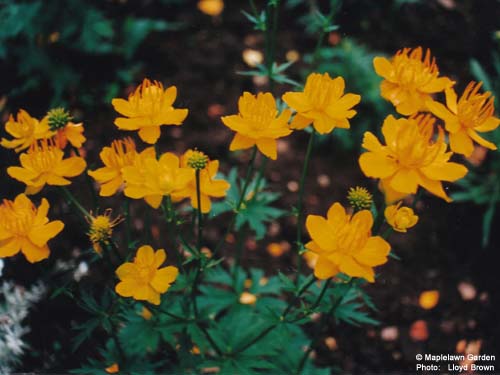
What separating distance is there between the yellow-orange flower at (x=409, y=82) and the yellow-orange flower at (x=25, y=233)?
99 cm

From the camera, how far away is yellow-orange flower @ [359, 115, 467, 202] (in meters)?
1.26

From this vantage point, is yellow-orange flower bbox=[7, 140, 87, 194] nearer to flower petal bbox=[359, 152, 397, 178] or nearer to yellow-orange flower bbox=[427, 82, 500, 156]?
flower petal bbox=[359, 152, 397, 178]

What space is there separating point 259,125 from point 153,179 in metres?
0.33

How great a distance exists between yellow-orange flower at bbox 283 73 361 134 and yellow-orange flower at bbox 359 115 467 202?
0.48 feet

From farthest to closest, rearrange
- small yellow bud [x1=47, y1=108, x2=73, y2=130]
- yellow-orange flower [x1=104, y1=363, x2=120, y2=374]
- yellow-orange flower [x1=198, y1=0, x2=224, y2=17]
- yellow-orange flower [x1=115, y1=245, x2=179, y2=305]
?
1. yellow-orange flower [x1=198, y1=0, x2=224, y2=17]
2. yellow-orange flower [x1=104, y1=363, x2=120, y2=374]
3. small yellow bud [x1=47, y1=108, x2=73, y2=130]
4. yellow-orange flower [x1=115, y1=245, x2=179, y2=305]

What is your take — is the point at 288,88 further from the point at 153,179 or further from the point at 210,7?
the point at 153,179

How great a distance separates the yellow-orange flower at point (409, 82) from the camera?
4.73 ft

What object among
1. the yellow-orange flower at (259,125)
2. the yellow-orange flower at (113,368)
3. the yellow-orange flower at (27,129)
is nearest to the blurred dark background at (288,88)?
the yellow-orange flower at (113,368)

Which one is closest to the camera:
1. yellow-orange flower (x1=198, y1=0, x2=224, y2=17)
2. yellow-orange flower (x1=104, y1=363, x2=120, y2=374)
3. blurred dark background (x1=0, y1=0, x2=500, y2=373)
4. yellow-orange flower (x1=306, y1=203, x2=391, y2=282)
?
yellow-orange flower (x1=306, y1=203, x2=391, y2=282)

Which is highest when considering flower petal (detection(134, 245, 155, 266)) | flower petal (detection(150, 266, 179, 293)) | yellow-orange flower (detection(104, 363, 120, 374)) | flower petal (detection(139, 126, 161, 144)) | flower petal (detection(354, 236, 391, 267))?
flower petal (detection(139, 126, 161, 144))

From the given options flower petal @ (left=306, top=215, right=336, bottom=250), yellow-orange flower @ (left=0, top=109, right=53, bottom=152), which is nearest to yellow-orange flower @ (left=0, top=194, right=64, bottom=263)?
yellow-orange flower @ (left=0, top=109, right=53, bottom=152)

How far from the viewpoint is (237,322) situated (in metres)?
2.08

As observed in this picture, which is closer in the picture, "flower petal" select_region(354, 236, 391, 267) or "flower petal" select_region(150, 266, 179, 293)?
"flower petal" select_region(354, 236, 391, 267)

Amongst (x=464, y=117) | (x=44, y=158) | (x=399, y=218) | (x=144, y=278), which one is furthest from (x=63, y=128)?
(x=464, y=117)
